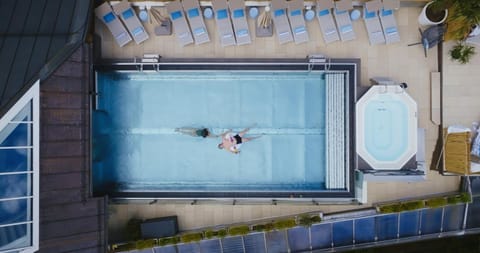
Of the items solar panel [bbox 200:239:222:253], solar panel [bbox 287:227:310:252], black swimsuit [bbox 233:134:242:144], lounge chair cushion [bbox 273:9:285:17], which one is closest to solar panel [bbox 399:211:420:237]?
solar panel [bbox 287:227:310:252]

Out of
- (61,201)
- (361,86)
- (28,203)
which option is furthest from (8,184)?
(361,86)

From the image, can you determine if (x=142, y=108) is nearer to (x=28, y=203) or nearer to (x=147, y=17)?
(x=147, y=17)

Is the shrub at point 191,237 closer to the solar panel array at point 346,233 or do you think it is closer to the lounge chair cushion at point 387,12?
the solar panel array at point 346,233

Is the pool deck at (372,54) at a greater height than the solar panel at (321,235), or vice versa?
the pool deck at (372,54)

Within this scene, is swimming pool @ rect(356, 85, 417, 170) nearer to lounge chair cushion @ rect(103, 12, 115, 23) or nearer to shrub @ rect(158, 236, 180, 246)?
shrub @ rect(158, 236, 180, 246)

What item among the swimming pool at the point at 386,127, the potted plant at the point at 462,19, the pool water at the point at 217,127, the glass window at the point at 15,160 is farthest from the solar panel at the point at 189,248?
the potted plant at the point at 462,19

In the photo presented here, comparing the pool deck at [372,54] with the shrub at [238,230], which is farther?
the pool deck at [372,54]
